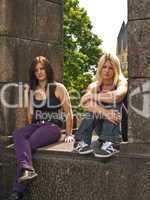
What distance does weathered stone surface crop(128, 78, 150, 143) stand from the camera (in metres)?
4.93

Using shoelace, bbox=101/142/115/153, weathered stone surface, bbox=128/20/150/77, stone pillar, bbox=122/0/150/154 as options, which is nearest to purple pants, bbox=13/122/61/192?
shoelace, bbox=101/142/115/153

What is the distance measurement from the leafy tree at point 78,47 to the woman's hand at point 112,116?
2001 cm

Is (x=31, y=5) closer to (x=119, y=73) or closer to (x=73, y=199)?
(x=119, y=73)

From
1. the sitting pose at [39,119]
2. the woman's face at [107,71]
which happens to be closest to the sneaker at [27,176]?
the sitting pose at [39,119]

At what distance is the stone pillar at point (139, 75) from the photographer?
490 centimetres

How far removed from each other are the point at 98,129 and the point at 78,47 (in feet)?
76.4

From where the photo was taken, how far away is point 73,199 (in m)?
5.56

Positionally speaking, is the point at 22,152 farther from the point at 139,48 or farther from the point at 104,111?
the point at 139,48

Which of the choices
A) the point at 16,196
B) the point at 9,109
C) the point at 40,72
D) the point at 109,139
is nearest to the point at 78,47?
the point at 9,109

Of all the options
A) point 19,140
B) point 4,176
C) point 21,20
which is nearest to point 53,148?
point 19,140

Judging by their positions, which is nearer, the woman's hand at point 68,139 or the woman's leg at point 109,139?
the woman's leg at point 109,139

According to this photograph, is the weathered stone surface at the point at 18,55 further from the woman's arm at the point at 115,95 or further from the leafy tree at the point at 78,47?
the leafy tree at the point at 78,47

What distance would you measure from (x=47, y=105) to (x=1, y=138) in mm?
847

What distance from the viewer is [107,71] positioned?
18.0 feet
